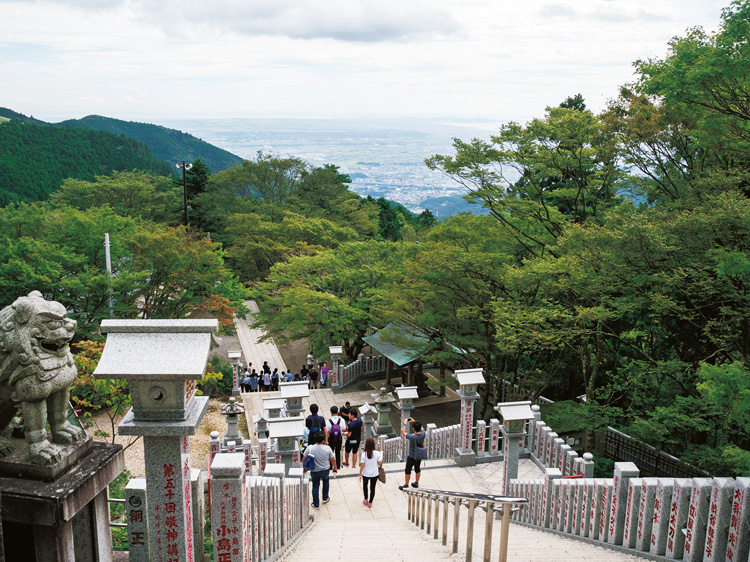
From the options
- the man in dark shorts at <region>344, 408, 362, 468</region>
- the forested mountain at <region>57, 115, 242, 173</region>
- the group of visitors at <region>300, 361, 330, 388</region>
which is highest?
the forested mountain at <region>57, 115, 242, 173</region>

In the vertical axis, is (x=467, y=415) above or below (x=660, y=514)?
below

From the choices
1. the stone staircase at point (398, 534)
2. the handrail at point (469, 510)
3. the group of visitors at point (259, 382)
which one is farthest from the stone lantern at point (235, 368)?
the handrail at point (469, 510)

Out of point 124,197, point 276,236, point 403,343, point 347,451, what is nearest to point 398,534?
point 347,451

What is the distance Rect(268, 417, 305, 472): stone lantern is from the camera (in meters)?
10.1

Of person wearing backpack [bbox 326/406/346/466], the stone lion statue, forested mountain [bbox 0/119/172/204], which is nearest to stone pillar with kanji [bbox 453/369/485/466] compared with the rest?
person wearing backpack [bbox 326/406/346/466]

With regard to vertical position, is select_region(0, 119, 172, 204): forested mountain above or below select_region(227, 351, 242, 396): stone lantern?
above

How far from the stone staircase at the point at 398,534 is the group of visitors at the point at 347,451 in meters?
0.35

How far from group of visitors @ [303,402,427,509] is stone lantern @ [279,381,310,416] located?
878 mm

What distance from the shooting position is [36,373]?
505cm

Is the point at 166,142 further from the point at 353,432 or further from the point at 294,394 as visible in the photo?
the point at 353,432

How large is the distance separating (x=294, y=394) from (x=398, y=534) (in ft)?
15.8

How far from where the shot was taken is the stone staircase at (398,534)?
6539 mm

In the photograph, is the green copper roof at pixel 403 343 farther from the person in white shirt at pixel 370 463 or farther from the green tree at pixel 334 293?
the person in white shirt at pixel 370 463

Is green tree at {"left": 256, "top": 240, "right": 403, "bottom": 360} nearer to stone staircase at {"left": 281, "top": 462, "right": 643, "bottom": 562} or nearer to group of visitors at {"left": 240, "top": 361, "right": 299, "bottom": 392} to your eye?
group of visitors at {"left": 240, "top": 361, "right": 299, "bottom": 392}
